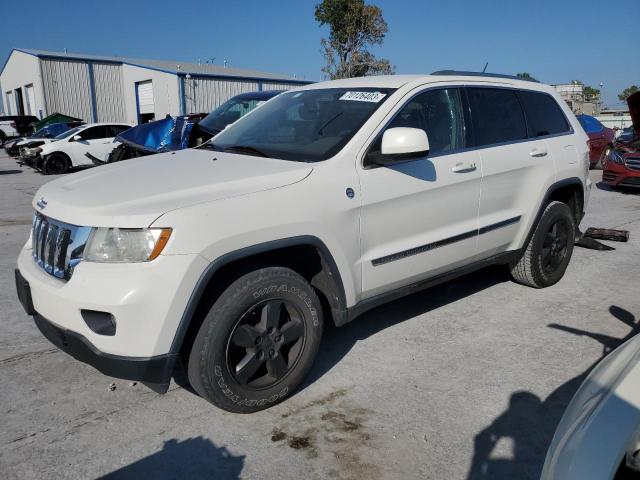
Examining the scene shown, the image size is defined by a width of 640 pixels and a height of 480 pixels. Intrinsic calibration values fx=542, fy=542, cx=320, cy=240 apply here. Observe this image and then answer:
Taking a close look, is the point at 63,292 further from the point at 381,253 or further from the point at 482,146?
the point at 482,146

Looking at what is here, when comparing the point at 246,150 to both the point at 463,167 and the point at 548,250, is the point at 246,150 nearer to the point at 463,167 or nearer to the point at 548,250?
the point at 463,167

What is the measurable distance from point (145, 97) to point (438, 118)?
36.4 meters

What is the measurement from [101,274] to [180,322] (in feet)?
1.38

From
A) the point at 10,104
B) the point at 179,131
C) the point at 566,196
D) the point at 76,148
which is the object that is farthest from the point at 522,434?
the point at 10,104

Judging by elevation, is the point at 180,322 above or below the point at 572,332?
above

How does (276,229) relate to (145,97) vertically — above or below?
below

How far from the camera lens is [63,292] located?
259cm

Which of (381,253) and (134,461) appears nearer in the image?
(134,461)

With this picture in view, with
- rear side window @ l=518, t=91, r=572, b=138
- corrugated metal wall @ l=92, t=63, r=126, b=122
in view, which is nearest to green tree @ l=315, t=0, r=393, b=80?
corrugated metal wall @ l=92, t=63, r=126, b=122

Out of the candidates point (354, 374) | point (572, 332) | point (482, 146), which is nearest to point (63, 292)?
point (354, 374)

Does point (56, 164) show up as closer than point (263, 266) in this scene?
No

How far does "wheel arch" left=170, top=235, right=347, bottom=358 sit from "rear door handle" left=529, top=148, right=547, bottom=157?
7.38 feet

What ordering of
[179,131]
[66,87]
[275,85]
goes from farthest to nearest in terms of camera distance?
[66,87], [275,85], [179,131]

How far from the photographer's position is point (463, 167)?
379 centimetres
